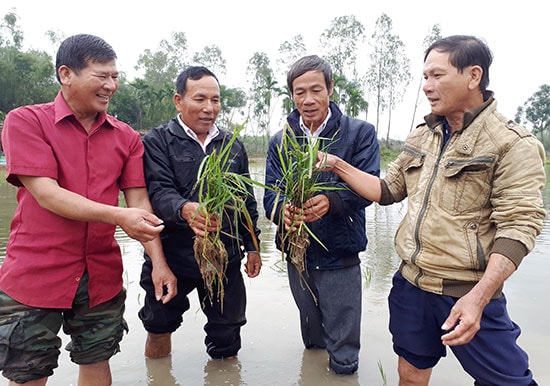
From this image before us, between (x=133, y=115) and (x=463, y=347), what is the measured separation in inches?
1455

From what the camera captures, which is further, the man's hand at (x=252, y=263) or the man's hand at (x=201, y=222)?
the man's hand at (x=252, y=263)

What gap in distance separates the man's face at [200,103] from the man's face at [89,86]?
54 centimetres

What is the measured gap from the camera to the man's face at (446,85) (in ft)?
6.20

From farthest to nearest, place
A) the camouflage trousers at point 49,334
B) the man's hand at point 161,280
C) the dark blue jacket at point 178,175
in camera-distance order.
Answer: the dark blue jacket at point 178,175
the man's hand at point 161,280
the camouflage trousers at point 49,334

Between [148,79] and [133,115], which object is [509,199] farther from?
[148,79]

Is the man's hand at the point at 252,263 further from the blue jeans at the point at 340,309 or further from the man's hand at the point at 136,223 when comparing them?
the man's hand at the point at 136,223

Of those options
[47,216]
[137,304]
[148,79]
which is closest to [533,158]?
[47,216]

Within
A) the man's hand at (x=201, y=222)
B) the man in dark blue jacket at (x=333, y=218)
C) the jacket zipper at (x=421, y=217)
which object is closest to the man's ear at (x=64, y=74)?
the man's hand at (x=201, y=222)

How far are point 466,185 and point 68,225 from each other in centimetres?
183

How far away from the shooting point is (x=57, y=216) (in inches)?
79.8

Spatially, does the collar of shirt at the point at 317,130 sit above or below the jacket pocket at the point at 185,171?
above

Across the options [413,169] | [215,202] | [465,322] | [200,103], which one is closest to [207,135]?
[200,103]

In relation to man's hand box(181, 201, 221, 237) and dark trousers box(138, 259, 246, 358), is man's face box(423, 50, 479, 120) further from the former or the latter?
dark trousers box(138, 259, 246, 358)

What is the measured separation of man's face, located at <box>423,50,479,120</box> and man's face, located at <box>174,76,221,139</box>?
127 centimetres
